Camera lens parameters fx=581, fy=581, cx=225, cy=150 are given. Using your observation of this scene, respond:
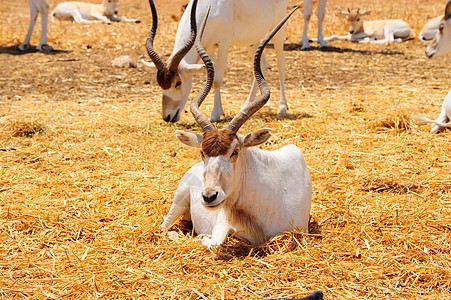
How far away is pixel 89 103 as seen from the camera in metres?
10.0

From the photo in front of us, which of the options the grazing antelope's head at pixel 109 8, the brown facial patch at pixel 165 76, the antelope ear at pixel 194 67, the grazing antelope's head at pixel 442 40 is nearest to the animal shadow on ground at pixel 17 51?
the grazing antelope's head at pixel 109 8

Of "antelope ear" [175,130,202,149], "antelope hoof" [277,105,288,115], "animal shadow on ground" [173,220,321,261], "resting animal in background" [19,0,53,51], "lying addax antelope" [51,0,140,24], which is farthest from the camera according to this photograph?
"lying addax antelope" [51,0,140,24]

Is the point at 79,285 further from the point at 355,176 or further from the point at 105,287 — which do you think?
the point at 355,176

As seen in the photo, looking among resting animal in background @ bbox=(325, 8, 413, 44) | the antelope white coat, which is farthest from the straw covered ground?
resting animal in background @ bbox=(325, 8, 413, 44)

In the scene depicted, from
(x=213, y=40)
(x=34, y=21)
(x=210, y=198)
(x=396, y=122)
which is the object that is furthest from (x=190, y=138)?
(x=34, y=21)

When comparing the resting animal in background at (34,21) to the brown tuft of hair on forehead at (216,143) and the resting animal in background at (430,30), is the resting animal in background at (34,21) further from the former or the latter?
the brown tuft of hair on forehead at (216,143)

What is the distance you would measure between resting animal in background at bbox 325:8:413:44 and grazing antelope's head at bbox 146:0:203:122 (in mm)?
10678

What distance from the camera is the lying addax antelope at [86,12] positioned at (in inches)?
858

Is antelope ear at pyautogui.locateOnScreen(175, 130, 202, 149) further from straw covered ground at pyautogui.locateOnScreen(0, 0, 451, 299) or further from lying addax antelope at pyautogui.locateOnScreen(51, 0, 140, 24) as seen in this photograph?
lying addax antelope at pyautogui.locateOnScreen(51, 0, 140, 24)

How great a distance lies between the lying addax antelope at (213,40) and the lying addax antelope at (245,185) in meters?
3.22

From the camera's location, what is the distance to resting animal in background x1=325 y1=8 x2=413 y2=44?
17828 mm

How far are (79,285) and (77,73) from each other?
9609mm

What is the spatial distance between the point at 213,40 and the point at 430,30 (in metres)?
10.9

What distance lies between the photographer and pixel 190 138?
13.8 feet
